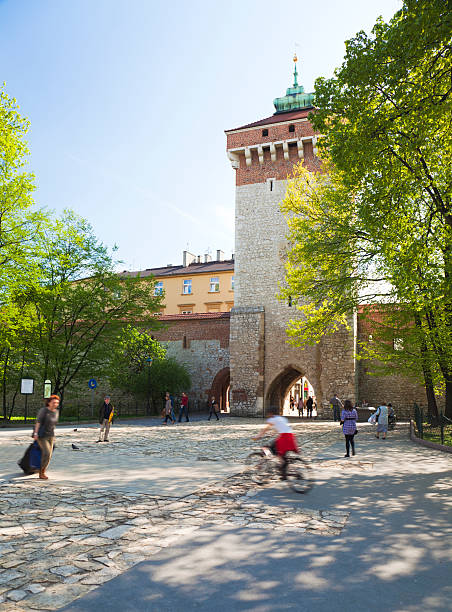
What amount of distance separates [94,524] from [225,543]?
69.0 inches

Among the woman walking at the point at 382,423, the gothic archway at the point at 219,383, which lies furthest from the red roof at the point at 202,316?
the woman walking at the point at 382,423

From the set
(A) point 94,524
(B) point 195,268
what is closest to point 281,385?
(B) point 195,268

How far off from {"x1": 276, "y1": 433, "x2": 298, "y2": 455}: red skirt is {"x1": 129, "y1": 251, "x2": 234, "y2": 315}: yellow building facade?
38385 millimetres

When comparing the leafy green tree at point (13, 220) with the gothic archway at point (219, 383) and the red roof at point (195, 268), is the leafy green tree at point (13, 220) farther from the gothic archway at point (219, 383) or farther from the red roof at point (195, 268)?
the red roof at point (195, 268)

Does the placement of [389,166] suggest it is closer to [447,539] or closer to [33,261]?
[447,539]

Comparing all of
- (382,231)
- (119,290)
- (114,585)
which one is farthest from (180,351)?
(114,585)

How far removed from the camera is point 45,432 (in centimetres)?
935

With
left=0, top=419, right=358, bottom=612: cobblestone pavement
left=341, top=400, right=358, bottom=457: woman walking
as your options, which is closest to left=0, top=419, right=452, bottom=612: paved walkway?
left=0, top=419, right=358, bottom=612: cobblestone pavement

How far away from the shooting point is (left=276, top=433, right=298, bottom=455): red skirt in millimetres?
8617

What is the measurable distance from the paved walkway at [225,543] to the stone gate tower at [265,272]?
20.9 metres

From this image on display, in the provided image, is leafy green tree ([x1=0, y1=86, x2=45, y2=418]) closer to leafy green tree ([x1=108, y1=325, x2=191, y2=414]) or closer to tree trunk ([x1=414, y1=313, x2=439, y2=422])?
leafy green tree ([x1=108, y1=325, x2=191, y2=414])

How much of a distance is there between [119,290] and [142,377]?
5.82 metres

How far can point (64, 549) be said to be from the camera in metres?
5.03

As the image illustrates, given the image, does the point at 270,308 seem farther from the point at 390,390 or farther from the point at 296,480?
the point at 296,480
